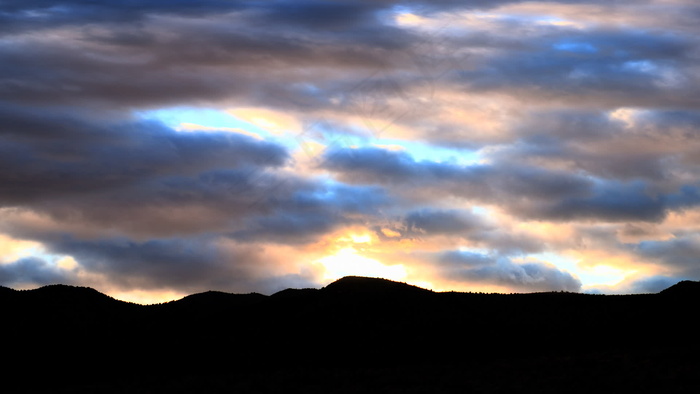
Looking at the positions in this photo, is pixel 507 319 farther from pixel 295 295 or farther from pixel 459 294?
pixel 295 295

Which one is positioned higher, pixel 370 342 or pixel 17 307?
pixel 17 307

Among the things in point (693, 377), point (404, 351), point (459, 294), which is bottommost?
point (693, 377)

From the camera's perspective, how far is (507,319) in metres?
34.9

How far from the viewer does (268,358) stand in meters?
32.5

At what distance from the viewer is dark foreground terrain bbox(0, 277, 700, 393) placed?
92.7 ft

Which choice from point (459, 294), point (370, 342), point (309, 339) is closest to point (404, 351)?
point (370, 342)

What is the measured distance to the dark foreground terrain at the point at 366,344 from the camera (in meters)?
28.2

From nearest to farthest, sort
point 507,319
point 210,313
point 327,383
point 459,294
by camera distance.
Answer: point 327,383
point 507,319
point 459,294
point 210,313

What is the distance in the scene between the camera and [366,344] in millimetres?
32625

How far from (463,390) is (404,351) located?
534cm

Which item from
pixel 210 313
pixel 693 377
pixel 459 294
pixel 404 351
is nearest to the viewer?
pixel 693 377

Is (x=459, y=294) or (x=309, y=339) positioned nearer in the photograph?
(x=309, y=339)

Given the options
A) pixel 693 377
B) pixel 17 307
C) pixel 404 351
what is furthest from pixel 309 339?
pixel 17 307

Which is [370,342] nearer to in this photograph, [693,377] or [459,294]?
[459,294]
